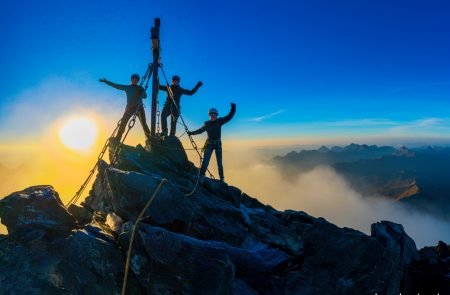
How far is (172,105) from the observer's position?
26344 mm

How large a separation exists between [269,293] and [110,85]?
634 inches

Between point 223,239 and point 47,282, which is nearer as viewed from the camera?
point 47,282

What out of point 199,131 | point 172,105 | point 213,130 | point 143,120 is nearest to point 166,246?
point 213,130

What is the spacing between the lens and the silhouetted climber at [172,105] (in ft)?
84.6

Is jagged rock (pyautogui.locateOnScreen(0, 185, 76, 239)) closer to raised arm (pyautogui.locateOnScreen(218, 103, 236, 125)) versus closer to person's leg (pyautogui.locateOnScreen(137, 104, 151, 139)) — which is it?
person's leg (pyautogui.locateOnScreen(137, 104, 151, 139))

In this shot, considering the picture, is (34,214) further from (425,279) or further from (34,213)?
(425,279)

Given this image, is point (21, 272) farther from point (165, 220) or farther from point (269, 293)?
point (269, 293)

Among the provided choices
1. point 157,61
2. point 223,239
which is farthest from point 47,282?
point 157,61

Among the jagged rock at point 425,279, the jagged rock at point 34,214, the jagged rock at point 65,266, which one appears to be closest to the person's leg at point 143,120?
the jagged rock at point 34,214

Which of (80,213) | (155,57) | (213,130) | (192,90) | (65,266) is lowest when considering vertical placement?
(65,266)

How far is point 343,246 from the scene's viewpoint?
19.0 m

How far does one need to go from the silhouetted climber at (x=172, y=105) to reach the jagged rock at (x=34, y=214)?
11.0m

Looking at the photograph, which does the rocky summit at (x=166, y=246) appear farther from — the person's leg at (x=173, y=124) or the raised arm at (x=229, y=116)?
the raised arm at (x=229, y=116)

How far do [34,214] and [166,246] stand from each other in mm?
7008
